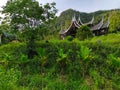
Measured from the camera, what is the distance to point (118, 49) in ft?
53.2

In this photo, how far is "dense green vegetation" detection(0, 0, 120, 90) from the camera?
1341 centimetres

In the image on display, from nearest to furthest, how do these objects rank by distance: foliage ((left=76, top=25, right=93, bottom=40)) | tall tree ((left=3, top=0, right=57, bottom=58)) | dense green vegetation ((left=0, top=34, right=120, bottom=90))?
dense green vegetation ((left=0, top=34, right=120, bottom=90)) < tall tree ((left=3, top=0, right=57, bottom=58)) < foliage ((left=76, top=25, right=93, bottom=40))

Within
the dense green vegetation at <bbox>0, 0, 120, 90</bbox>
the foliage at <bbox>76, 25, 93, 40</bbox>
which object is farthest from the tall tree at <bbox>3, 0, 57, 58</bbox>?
the foliage at <bbox>76, 25, 93, 40</bbox>

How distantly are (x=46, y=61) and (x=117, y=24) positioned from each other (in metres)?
25.4

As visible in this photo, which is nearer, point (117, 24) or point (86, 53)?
point (86, 53)

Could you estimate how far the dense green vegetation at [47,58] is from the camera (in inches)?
528

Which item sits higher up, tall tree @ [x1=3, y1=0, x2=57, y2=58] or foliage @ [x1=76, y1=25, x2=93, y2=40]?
tall tree @ [x1=3, y1=0, x2=57, y2=58]

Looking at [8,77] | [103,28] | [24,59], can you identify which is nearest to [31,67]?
[24,59]

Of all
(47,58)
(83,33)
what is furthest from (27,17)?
(83,33)

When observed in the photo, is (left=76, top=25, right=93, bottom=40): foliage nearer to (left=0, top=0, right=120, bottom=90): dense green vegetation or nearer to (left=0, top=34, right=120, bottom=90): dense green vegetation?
(left=0, top=0, right=120, bottom=90): dense green vegetation

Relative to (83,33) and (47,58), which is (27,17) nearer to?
(47,58)

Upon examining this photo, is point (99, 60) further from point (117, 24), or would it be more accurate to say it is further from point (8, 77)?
point (117, 24)

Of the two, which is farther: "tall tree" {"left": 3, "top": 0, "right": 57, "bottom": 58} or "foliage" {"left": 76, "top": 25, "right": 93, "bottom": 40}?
"foliage" {"left": 76, "top": 25, "right": 93, "bottom": 40}

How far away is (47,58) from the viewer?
50.4 ft
